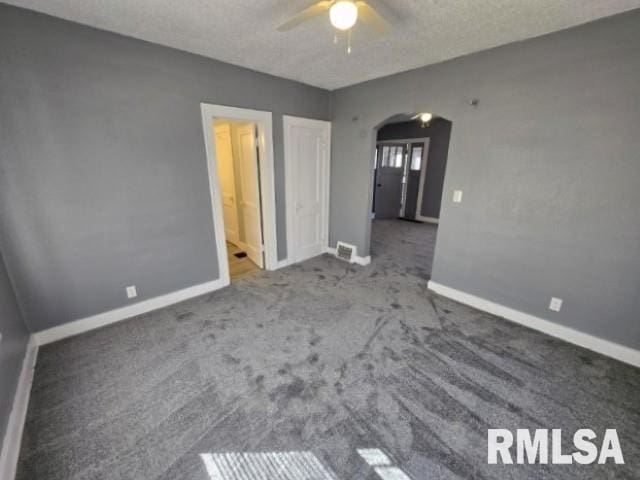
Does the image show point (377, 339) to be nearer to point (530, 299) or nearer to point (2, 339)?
point (530, 299)

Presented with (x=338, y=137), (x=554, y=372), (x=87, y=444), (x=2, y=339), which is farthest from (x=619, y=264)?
(x=2, y=339)

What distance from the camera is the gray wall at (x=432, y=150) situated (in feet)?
21.3

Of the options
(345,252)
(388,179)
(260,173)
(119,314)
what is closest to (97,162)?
(119,314)

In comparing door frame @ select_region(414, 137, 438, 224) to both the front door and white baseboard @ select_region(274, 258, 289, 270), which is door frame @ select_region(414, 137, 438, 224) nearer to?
the front door

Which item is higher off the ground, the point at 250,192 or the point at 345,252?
the point at 250,192

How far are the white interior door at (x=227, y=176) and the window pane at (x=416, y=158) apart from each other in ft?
16.8

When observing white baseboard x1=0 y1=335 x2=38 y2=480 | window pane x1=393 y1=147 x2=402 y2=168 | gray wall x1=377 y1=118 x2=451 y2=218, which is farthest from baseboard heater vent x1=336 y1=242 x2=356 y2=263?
window pane x1=393 y1=147 x2=402 y2=168

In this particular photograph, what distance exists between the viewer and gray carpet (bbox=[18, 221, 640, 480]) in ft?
4.47

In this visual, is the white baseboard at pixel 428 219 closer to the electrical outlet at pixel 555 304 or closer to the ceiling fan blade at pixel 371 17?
the electrical outlet at pixel 555 304

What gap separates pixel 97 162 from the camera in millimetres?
2184

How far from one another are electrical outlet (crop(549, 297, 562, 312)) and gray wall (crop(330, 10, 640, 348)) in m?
0.04

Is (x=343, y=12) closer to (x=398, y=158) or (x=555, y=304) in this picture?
(x=555, y=304)

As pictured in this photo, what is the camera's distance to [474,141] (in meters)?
2.56

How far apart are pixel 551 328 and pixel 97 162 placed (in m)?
4.26
